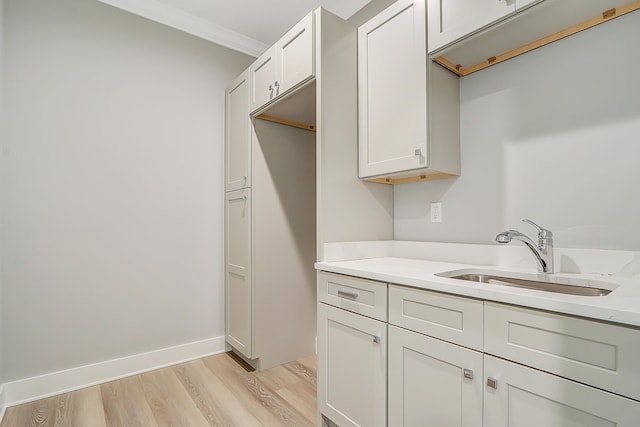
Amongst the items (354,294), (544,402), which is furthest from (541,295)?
(354,294)

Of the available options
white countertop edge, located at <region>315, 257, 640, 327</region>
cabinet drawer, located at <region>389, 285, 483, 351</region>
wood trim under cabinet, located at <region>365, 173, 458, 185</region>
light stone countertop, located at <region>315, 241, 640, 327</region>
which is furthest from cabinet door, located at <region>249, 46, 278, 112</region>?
cabinet drawer, located at <region>389, 285, 483, 351</region>

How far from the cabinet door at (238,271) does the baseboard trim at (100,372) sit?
269 millimetres

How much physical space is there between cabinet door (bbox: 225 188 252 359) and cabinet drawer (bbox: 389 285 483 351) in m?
1.37

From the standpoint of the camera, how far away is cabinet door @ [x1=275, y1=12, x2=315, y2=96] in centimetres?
179

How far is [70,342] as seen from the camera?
2.10m

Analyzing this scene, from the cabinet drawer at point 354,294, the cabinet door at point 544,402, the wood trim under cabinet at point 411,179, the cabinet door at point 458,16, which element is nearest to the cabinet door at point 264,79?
the wood trim under cabinet at point 411,179

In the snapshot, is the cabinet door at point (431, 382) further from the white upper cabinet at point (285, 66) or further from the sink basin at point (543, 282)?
the white upper cabinet at point (285, 66)

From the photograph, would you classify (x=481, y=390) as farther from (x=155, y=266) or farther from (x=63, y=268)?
(x=63, y=268)

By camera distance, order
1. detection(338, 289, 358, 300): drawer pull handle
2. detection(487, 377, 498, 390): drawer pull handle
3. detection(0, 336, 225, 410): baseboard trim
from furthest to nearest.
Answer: detection(0, 336, 225, 410): baseboard trim → detection(338, 289, 358, 300): drawer pull handle → detection(487, 377, 498, 390): drawer pull handle

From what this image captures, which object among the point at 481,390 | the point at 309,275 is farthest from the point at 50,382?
the point at 481,390

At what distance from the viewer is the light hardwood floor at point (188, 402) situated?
1.75 metres

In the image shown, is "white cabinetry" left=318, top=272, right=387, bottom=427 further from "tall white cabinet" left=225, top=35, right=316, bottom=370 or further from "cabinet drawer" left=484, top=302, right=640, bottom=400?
"tall white cabinet" left=225, top=35, right=316, bottom=370

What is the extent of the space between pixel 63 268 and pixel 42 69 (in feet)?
4.23

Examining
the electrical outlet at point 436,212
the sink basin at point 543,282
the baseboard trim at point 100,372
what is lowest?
the baseboard trim at point 100,372
